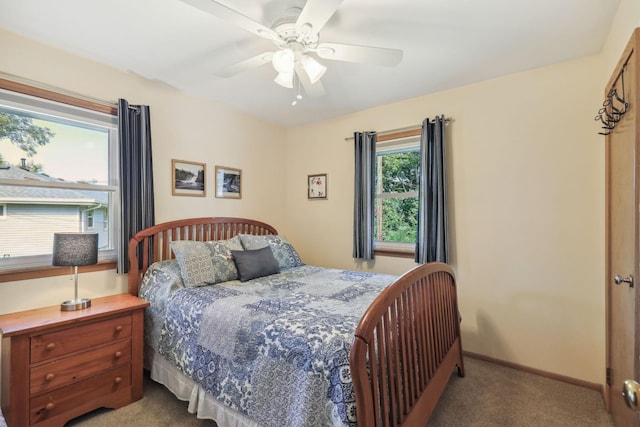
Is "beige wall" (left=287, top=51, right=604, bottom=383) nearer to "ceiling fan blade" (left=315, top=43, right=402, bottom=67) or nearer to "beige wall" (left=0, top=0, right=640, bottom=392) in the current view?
Result: "beige wall" (left=0, top=0, right=640, bottom=392)

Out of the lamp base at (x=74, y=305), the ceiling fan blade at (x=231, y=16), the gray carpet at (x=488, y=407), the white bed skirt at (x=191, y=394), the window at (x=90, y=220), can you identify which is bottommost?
the gray carpet at (x=488, y=407)

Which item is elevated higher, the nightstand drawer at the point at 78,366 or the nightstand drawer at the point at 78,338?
the nightstand drawer at the point at 78,338

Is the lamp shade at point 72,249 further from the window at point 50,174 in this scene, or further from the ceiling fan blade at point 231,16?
the ceiling fan blade at point 231,16

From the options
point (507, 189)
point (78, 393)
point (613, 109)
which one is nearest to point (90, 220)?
point (78, 393)

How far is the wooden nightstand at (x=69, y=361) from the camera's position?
1.68 metres

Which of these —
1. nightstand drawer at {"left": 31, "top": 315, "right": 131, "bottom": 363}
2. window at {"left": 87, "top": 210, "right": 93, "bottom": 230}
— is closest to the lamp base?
nightstand drawer at {"left": 31, "top": 315, "right": 131, "bottom": 363}

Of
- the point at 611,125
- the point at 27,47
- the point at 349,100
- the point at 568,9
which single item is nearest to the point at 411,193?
the point at 349,100

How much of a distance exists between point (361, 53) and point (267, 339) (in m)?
1.71

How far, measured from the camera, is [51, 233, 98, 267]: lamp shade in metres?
1.96

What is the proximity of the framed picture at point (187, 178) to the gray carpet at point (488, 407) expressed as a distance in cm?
170

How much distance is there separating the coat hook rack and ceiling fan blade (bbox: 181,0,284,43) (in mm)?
1954

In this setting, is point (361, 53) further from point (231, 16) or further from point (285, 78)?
point (231, 16)

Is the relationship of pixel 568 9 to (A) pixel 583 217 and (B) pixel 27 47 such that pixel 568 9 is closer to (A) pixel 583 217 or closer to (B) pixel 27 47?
(A) pixel 583 217

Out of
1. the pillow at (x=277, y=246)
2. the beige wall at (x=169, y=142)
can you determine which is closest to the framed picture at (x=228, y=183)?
the beige wall at (x=169, y=142)
